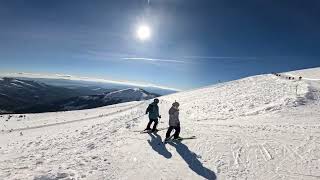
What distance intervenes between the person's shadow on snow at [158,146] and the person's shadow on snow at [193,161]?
0.54 meters

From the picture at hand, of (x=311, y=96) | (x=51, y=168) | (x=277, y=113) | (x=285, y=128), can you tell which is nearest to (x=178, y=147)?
(x=51, y=168)

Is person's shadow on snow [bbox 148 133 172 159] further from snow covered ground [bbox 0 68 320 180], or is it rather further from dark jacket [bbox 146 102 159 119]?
dark jacket [bbox 146 102 159 119]

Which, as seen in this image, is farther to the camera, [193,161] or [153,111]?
[153,111]

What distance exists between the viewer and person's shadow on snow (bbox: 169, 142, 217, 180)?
10617mm

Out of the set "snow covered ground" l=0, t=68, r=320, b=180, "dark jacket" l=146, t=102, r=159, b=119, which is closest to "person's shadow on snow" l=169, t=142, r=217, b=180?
"snow covered ground" l=0, t=68, r=320, b=180

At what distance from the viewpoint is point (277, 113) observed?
25.1 m

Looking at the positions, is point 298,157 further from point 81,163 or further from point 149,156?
point 81,163

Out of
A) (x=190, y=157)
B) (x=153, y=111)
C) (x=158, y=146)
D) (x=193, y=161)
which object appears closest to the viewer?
(x=193, y=161)

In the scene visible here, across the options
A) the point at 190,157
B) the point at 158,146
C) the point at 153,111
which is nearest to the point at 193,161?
Result: the point at 190,157

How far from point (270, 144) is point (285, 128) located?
4936mm

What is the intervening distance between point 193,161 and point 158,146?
9.93 feet

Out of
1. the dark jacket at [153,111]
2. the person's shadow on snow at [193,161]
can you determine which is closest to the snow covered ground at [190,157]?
the person's shadow on snow at [193,161]

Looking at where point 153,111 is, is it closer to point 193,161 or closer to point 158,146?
point 158,146

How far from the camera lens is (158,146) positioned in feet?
48.5
